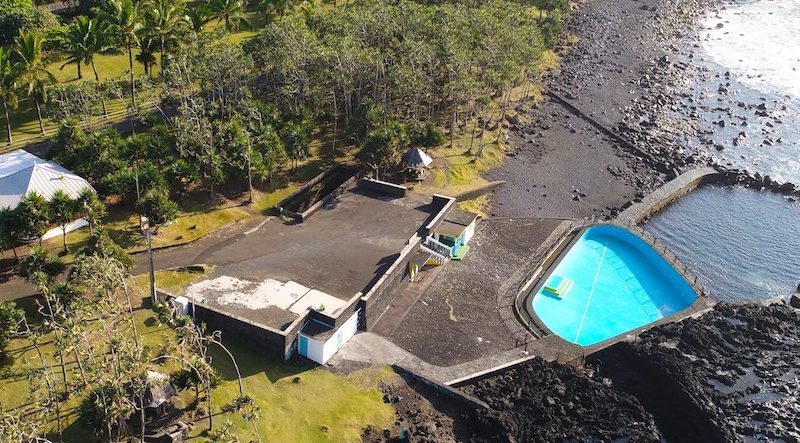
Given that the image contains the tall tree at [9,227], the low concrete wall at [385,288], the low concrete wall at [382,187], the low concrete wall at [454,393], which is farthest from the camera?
the low concrete wall at [382,187]

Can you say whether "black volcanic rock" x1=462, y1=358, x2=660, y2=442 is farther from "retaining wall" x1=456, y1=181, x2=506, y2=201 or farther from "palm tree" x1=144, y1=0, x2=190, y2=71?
"palm tree" x1=144, y1=0, x2=190, y2=71

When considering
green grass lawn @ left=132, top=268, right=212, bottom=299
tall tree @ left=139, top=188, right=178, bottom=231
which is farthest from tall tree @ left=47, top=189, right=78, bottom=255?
green grass lawn @ left=132, top=268, right=212, bottom=299

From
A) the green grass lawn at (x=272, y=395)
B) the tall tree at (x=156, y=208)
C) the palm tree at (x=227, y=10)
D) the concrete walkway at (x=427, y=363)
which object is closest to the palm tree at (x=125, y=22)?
the palm tree at (x=227, y=10)

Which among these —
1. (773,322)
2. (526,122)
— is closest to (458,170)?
(526,122)

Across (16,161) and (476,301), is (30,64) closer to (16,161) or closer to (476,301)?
(16,161)

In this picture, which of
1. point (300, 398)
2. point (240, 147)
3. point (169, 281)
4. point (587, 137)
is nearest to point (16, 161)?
point (240, 147)

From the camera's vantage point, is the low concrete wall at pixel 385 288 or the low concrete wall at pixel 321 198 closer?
the low concrete wall at pixel 385 288

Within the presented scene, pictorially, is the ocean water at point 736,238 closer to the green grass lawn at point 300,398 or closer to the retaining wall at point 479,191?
the retaining wall at point 479,191
